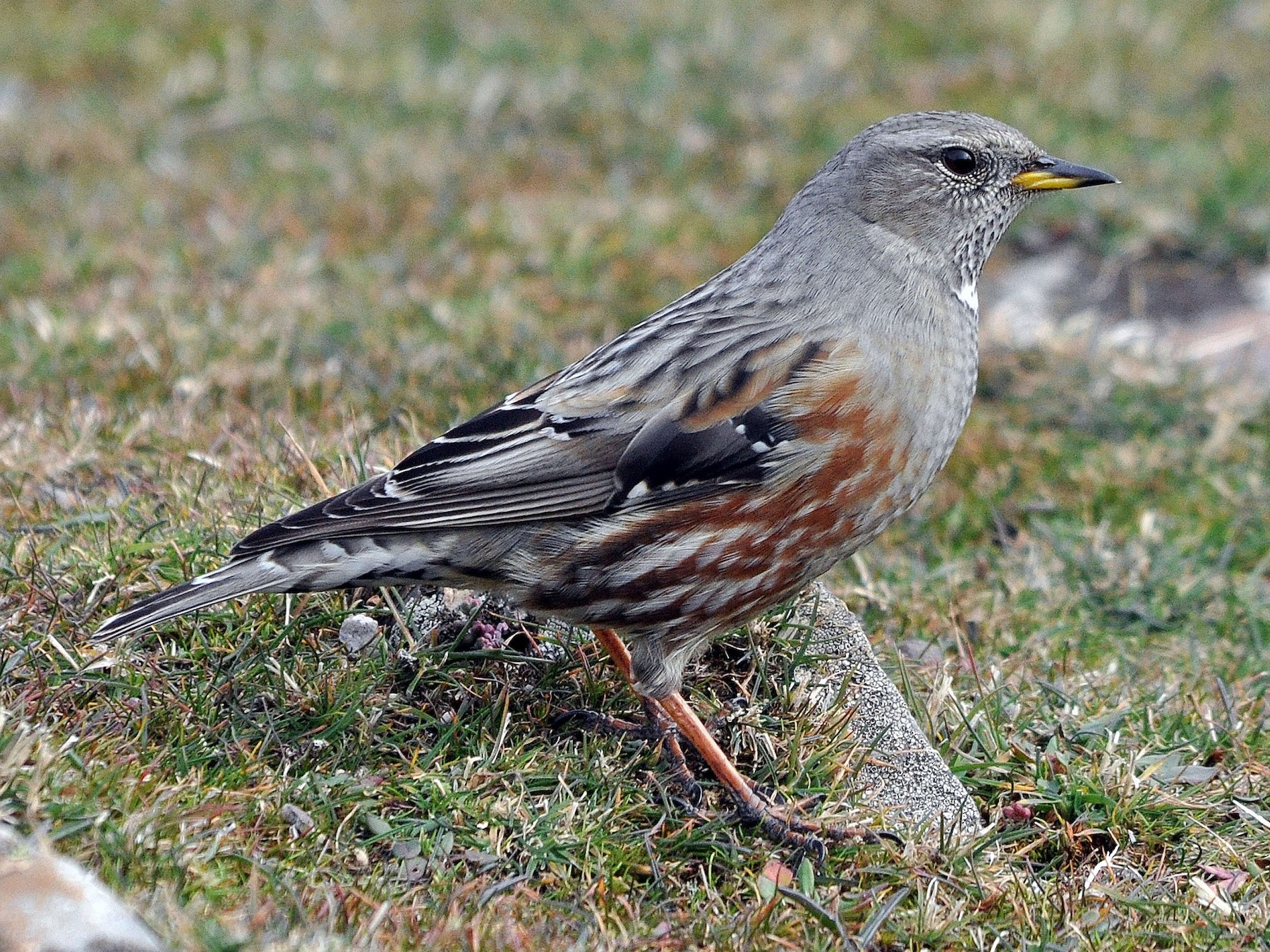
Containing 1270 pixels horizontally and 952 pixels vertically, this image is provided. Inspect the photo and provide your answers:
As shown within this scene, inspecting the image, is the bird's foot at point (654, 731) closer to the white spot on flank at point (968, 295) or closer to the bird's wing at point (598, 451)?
the bird's wing at point (598, 451)

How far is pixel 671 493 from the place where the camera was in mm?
4688

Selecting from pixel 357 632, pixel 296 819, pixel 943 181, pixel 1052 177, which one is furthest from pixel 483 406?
pixel 296 819

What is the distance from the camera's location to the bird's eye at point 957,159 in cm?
541

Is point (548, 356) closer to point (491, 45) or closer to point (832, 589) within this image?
point (832, 589)

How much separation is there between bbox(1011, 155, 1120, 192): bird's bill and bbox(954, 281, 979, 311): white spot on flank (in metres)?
0.43

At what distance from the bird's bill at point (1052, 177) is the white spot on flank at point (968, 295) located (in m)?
0.43

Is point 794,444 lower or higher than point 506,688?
higher

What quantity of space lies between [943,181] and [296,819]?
9.62ft

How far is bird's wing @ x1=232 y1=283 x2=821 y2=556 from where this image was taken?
183 inches

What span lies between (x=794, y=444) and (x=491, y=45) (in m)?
7.15

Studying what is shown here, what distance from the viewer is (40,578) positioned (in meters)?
4.89

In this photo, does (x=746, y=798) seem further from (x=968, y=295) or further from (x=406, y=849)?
(x=968, y=295)

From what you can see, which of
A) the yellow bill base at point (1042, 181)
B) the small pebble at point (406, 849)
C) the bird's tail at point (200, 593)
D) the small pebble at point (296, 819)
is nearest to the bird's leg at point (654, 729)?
the small pebble at point (406, 849)

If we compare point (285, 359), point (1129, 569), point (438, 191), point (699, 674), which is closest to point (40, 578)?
point (699, 674)
